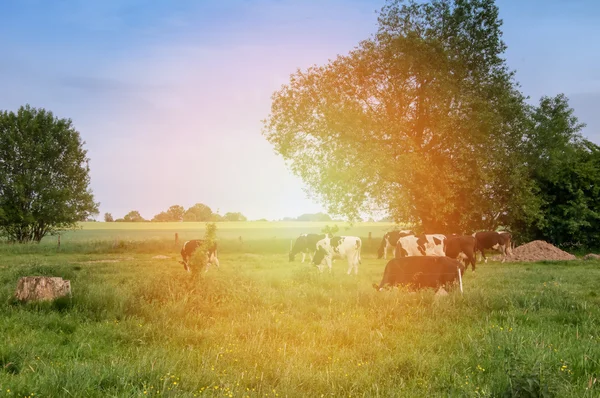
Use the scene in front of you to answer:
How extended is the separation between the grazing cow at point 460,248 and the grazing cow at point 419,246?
818 mm

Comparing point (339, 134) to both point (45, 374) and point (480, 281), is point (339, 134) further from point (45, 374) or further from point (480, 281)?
point (45, 374)

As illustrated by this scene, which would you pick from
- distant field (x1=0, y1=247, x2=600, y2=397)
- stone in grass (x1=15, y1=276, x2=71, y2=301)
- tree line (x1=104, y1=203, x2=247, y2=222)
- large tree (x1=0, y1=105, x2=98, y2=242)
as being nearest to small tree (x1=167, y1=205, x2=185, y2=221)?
tree line (x1=104, y1=203, x2=247, y2=222)

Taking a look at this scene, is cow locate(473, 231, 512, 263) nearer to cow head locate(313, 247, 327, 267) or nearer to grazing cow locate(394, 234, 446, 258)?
grazing cow locate(394, 234, 446, 258)

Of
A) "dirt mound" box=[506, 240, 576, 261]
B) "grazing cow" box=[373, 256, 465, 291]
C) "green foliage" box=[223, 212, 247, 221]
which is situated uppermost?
"green foliage" box=[223, 212, 247, 221]

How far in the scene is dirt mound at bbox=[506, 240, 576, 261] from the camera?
2944cm

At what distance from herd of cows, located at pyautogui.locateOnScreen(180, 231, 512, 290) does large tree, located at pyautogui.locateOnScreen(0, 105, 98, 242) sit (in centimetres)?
2562

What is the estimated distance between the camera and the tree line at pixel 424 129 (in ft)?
94.1

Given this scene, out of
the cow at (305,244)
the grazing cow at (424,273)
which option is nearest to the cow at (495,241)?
the cow at (305,244)

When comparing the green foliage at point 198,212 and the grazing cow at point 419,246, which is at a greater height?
the green foliage at point 198,212

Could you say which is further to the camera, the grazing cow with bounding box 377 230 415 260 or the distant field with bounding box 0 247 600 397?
the grazing cow with bounding box 377 230 415 260

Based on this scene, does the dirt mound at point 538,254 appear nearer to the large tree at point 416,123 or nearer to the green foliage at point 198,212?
the large tree at point 416,123

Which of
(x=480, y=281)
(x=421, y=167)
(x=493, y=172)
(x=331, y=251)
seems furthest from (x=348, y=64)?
(x=480, y=281)

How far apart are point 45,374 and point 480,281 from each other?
1484 cm

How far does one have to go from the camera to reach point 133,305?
1086cm
